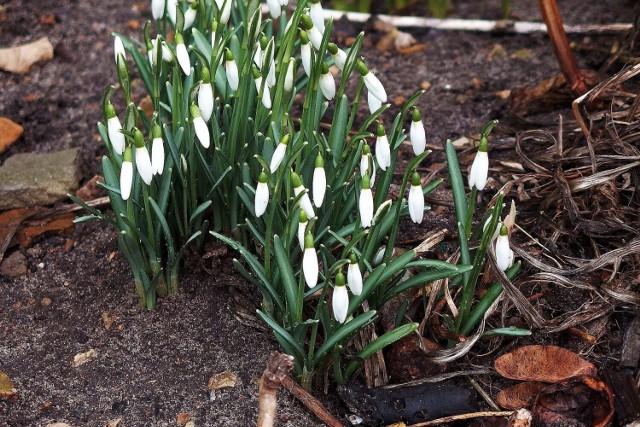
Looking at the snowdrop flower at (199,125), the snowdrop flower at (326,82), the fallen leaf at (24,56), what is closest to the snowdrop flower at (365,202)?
the snowdrop flower at (326,82)

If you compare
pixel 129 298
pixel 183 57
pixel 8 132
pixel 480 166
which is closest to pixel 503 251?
pixel 480 166

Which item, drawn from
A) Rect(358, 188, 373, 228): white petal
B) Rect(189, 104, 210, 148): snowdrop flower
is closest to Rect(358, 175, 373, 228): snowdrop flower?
Rect(358, 188, 373, 228): white petal

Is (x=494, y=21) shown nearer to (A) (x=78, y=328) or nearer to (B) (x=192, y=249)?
(B) (x=192, y=249)

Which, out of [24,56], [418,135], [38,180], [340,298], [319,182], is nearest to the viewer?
[340,298]

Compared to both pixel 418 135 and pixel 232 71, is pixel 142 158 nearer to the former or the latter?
pixel 232 71

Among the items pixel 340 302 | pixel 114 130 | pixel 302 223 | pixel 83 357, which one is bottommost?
pixel 83 357

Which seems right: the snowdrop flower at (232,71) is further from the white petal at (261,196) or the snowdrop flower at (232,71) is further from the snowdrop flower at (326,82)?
the white petal at (261,196)
